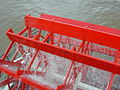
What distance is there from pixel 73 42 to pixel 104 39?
200 cm

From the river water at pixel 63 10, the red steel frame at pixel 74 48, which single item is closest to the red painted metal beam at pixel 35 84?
the red steel frame at pixel 74 48

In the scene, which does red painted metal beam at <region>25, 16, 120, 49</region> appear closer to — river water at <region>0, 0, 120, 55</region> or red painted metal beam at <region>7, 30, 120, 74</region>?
red painted metal beam at <region>7, 30, 120, 74</region>

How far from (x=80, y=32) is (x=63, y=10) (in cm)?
487

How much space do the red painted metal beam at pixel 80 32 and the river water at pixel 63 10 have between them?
10.1 feet

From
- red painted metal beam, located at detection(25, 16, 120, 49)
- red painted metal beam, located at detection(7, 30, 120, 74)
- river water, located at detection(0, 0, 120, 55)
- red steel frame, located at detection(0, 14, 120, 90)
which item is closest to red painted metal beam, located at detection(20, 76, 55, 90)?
red steel frame, located at detection(0, 14, 120, 90)

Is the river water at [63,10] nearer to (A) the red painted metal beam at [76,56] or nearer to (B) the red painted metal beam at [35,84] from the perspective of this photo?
(A) the red painted metal beam at [76,56]

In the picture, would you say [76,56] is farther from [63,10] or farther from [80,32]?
[63,10]

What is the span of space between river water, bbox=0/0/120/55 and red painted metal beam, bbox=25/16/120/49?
121 inches

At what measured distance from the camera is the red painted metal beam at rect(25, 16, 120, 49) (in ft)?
11.0

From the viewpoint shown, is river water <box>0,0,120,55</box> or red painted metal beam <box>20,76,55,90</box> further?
river water <box>0,0,120,55</box>

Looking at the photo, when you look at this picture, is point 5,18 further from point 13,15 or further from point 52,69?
point 52,69

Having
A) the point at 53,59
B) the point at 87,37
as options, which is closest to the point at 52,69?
the point at 53,59

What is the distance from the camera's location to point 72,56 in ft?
10.3

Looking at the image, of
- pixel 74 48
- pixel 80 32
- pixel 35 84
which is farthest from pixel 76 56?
pixel 35 84
